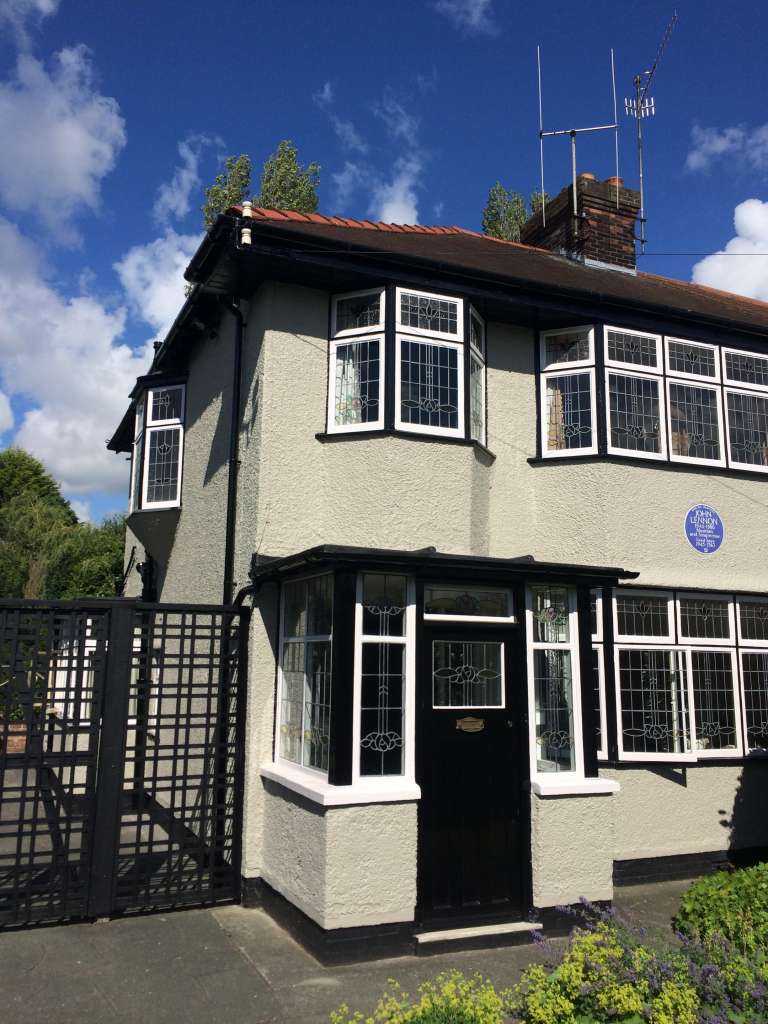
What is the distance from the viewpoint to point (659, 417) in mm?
9305

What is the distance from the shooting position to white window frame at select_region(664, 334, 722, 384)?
9.44m

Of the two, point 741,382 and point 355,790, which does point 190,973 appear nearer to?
point 355,790

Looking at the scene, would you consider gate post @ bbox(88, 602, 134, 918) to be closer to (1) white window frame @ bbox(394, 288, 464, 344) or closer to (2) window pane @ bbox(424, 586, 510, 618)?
(2) window pane @ bbox(424, 586, 510, 618)

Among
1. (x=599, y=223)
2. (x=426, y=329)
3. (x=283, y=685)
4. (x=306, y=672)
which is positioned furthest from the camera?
(x=599, y=223)

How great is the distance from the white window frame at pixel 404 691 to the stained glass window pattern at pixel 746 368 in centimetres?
573

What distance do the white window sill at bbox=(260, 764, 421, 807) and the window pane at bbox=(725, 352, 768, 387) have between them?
6.69m

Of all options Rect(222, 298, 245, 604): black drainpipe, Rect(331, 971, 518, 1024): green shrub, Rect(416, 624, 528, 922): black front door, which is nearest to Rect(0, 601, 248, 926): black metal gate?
Rect(222, 298, 245, 604): black drainpipe

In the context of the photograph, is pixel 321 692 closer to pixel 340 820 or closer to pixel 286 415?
pixel 340 820

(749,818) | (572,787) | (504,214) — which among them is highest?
(504,214)

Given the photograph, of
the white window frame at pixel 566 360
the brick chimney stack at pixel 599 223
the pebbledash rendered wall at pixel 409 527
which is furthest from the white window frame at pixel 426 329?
the brick chimney stack at pixel 599 223

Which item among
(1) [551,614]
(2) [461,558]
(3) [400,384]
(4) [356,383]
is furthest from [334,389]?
(1) [551,614]

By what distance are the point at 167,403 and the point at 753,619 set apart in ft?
26.5

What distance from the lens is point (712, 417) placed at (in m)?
9.63

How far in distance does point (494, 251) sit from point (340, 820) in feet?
26.3
